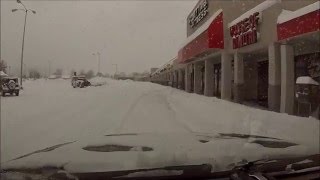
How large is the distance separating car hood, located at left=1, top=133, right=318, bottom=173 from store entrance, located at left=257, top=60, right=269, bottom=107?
18.9m

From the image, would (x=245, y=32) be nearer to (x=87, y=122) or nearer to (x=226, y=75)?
(x=226, y=75)

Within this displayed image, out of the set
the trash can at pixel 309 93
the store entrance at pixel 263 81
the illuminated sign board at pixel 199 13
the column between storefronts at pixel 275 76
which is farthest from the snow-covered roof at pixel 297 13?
the illuminated sign board at pixel 199 13

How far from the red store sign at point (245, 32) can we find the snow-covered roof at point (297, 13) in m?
2.13

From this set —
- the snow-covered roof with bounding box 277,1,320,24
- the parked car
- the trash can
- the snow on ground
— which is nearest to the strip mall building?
the snow-covered roof with bounding box 277,1,320,24

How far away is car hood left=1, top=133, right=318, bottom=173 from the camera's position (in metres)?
3.54

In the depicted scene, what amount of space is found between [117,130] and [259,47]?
34.6 ft

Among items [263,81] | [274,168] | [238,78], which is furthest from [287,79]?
[274,168]

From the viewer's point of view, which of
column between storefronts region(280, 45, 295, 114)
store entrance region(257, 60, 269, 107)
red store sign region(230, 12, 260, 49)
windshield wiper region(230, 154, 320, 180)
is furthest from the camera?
store entrance region(257, 60, 269, 107)

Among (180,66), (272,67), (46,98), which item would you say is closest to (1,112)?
(46,98)

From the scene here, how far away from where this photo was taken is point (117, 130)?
397 inches

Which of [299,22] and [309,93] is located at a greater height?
[299,22]

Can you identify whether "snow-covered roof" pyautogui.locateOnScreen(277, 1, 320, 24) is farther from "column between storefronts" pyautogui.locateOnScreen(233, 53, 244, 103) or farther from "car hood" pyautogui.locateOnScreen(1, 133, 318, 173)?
"car hood" pyautogui.locateOnScreen(1, 133, 318, 173)

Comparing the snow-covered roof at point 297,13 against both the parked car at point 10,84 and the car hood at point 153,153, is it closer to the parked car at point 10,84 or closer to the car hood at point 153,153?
the parked car at point 10,84

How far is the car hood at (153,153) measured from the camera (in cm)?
354
